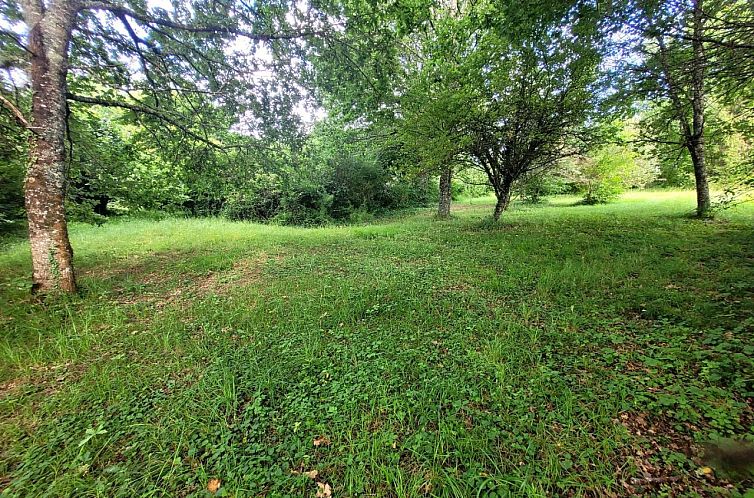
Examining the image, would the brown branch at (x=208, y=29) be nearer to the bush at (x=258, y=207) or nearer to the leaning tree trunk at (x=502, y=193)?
the leaning tree trunk at (x=502, y=193)

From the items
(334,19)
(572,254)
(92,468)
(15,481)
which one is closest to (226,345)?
(92,468)

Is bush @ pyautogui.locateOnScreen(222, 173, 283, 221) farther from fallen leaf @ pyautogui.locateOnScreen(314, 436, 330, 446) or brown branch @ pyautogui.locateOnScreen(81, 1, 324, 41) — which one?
fallen leaf @ pyautogui.locateOnScreen(314, 436, 330, 446)

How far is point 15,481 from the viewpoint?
1846 millimetres

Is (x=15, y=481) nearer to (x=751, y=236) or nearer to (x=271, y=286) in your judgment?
A: (x=271, y=286)

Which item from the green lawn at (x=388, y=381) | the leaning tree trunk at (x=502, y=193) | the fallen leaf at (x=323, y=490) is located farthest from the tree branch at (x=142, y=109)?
the leaning tree trunk at (x=502, y=193)

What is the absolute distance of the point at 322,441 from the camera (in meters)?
2.13

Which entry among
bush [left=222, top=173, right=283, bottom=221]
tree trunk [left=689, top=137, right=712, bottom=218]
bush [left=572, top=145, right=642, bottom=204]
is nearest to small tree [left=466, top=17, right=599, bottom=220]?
tree trunk [left=689, top=137, right=712, bottom=218]

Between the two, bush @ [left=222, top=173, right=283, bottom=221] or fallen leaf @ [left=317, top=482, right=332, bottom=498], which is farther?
bush @ [left=222, top=173, right=283, bottom=221]

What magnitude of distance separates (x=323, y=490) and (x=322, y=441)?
0.33 metres

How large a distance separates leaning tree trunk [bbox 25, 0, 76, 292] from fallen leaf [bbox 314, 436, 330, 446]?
467 cm

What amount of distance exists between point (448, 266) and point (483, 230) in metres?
4.08

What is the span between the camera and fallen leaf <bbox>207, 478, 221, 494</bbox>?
5.97 feet

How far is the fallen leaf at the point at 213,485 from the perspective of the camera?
1820 millimetres

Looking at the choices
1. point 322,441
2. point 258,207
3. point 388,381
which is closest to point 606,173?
point 258,207
